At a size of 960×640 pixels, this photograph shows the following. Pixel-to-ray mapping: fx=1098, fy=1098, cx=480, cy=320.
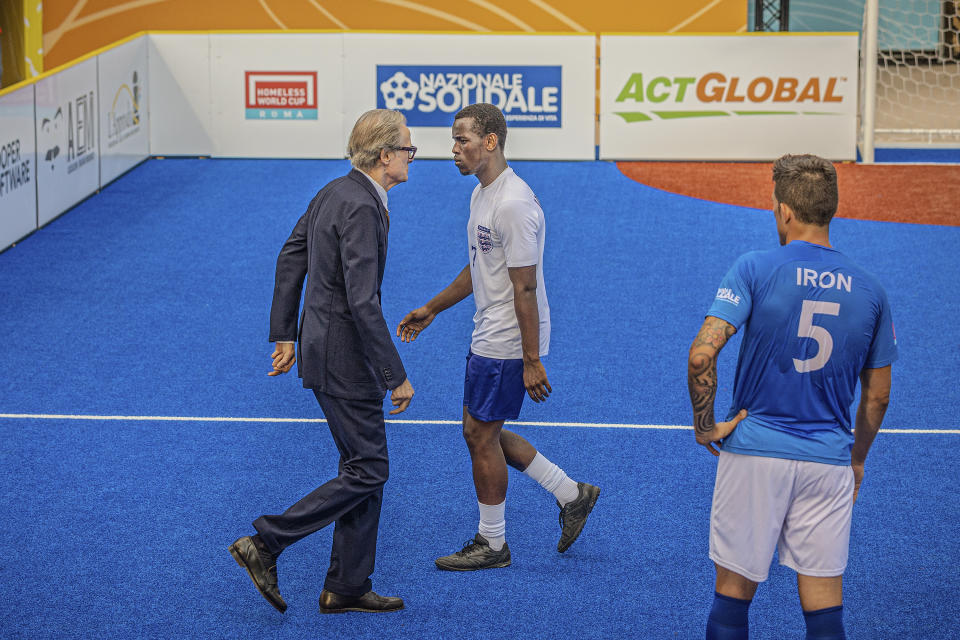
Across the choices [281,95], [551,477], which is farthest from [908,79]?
[551,477]

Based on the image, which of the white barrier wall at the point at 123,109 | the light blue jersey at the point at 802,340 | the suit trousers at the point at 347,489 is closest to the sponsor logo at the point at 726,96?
the white barrier wall at the point at 123,109

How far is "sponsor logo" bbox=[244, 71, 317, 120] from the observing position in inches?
508

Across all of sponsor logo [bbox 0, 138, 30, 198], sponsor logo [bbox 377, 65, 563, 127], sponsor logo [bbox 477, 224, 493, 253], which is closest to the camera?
sponsor logo [bbox 477, 224, 493, 253]

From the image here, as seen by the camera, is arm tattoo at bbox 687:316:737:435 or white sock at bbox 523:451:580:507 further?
white sock at bbox 523:451:580:507

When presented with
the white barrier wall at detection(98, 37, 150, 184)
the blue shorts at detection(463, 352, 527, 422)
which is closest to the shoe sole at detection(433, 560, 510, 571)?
the blue shorts at detection(463, 352, 527, 422)

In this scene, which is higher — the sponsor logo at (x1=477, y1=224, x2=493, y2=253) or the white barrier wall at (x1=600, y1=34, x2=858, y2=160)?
the white barrier wall at (x1=600, y1=34, x2=858, y2=160)

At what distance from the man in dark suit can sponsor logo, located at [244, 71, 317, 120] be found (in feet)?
29.1

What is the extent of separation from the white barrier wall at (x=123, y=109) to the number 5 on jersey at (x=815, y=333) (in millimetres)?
9827

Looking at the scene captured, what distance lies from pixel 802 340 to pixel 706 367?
30 cm

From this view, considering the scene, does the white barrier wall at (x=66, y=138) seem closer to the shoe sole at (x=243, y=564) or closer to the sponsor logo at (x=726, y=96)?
the sponsor logo at (x=726, y=96)

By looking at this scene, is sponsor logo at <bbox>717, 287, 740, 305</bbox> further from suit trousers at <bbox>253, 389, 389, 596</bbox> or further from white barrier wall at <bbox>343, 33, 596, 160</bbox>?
white barrier wall at <bbox>343, 33, 596, 160</bbox>

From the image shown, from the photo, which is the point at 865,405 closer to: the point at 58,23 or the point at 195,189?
the point at 195,189

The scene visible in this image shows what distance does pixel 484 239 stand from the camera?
184 inches

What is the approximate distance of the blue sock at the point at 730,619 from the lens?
3.51 metres
